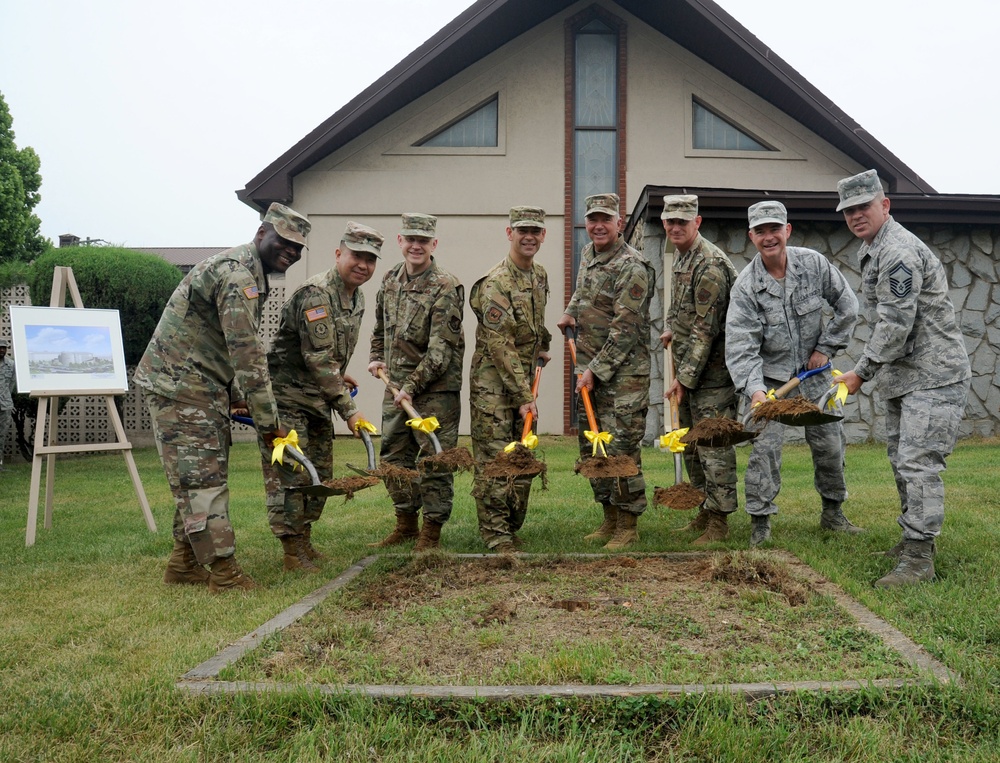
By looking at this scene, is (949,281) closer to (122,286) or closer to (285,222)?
(285,222)

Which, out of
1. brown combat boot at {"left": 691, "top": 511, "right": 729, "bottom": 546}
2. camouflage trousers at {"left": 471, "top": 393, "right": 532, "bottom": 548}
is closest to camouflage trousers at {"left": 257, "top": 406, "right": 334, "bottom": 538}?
camouflage trousers at {"left": 471, "top": 393, "right": 532, "bottom": 548}

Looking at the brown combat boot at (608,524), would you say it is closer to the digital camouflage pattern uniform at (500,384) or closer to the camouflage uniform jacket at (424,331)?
the digital camouflage pattern uniform at (500,384)

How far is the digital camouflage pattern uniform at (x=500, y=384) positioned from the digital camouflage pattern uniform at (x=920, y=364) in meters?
2.25

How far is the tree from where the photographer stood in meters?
28.2

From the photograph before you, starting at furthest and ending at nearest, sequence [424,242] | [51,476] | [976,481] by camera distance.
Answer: [976,481] → [51,476] → [424,242]

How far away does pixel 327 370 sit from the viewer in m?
5.38

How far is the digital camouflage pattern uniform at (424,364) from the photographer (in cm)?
597

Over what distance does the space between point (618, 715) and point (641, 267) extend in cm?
372

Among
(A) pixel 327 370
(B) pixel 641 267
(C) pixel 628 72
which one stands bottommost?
(A) pixel 327 370

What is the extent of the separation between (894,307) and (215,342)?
402 cm

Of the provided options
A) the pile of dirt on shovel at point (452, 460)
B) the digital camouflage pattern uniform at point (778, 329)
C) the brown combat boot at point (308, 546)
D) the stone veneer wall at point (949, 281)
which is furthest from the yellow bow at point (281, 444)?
the stone veneer wall at point (949, 281)

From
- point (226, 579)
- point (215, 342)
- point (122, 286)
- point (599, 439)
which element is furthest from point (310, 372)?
point (122, 286)

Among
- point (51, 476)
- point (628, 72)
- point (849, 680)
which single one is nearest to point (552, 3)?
point (628, 72)

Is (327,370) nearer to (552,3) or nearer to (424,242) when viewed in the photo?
(424,242)
